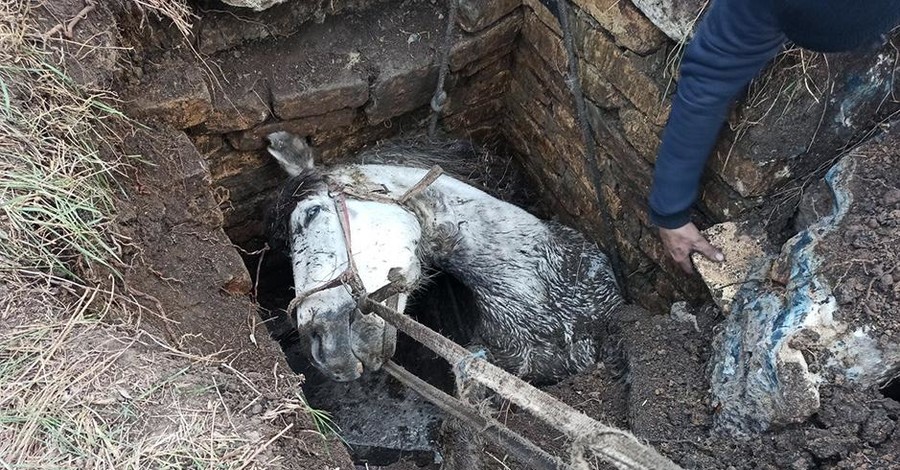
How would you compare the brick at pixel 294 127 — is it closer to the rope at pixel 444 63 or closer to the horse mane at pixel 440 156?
the horse mane at pixel 440 156

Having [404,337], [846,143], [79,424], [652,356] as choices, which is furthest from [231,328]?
[846,143]

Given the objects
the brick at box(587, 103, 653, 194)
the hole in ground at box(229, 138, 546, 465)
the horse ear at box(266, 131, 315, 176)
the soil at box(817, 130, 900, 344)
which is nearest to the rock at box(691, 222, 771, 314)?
the soil at box(817, 130, 900, 344)

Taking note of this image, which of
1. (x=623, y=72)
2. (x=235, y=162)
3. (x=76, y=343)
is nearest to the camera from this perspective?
(x=76, y=343)

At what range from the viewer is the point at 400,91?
4.02 m

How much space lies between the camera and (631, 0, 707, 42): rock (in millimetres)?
2936

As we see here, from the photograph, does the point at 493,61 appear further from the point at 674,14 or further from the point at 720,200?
the point at 720,200

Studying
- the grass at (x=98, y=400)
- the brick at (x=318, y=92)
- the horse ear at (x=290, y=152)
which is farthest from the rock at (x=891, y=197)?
the horse ear at (x=290, y=152)

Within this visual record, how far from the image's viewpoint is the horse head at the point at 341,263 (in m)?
3.13

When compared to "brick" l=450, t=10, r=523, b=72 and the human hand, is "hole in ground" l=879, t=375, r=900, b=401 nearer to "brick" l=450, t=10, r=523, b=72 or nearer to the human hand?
the human hand

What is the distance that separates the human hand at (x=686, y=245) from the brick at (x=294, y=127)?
69.5 inches

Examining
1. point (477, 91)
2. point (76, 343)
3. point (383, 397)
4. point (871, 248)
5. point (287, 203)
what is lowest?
point (383, 397)

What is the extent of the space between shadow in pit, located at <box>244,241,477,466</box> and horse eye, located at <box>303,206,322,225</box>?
482mm

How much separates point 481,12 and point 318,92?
0.96 m

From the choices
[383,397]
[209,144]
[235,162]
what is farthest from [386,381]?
[209,144]
